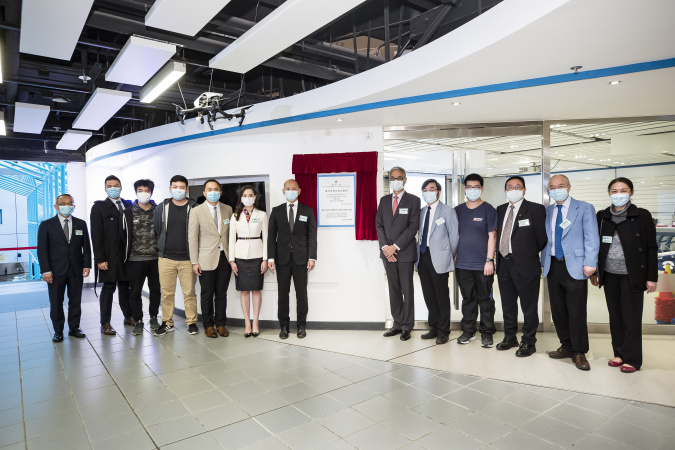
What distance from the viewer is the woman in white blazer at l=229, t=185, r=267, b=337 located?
14.8 ft

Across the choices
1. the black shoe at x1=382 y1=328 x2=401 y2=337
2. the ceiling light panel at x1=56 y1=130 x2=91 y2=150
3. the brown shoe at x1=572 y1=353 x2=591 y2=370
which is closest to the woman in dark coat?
the brown shoe at x1=572 y1=353 x2=591 y2=370

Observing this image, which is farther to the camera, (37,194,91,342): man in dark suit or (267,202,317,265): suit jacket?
(267,202,317,265): suit jacket

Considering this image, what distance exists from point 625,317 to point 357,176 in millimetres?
2985

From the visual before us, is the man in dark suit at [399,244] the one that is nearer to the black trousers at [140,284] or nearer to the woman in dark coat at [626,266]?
the woman in dark coat at [626,266]

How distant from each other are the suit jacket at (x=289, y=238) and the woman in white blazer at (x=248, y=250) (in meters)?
0.12

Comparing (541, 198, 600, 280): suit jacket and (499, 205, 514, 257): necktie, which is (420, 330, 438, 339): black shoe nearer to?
(499, 205, 514, 257): necktie

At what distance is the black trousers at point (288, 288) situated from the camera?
15.1 ft

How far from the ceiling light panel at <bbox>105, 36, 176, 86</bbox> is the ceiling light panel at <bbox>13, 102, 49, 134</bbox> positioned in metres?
2.08

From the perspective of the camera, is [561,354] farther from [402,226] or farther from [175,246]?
[175,246]

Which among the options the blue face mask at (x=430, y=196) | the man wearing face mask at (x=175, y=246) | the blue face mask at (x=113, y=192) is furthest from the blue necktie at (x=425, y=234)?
the blue face mask at (x=113, y=192)

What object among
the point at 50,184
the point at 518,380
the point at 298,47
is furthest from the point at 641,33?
the point at 50,184

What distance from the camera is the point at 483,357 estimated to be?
3.82 metres

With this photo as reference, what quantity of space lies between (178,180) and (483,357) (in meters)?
3.84

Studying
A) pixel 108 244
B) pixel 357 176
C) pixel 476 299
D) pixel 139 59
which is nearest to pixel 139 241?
pixel 108 244
